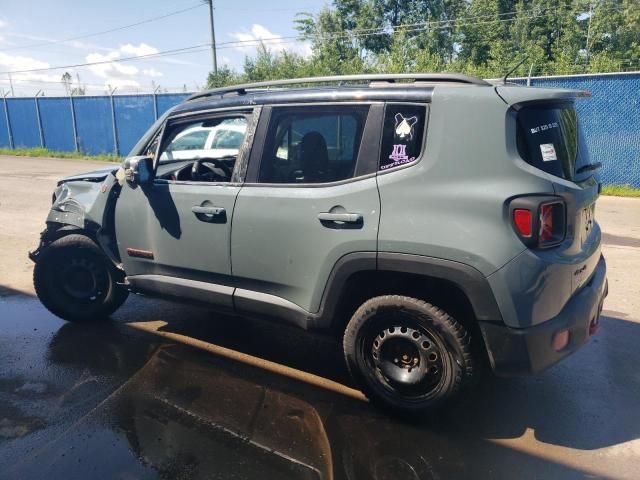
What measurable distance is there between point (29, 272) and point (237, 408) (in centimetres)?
418

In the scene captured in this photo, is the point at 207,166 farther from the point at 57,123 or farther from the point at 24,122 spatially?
the point at 24,122

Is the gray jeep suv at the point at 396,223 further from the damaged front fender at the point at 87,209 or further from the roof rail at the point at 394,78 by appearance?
the damaged front fender at the point at 87,209

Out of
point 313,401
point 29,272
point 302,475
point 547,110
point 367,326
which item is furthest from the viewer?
point 29,272

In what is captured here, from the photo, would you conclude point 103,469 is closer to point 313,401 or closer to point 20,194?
point 313,401

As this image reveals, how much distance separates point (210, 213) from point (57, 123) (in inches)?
1002

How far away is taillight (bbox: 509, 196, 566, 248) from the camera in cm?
253

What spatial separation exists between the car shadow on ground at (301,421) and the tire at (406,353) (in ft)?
0.58

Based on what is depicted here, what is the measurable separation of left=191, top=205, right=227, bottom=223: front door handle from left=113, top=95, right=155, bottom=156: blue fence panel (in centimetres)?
1890

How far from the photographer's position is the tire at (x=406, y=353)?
2.82 metres

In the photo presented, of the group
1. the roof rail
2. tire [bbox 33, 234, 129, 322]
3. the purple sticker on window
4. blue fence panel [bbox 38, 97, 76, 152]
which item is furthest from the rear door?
blue fence panel [bbox 38, 97, 76, 152]

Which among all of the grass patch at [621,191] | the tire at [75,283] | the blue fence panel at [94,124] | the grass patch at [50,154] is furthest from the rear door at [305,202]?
the blue fence panel at [94,124]

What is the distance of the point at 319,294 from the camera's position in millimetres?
3154

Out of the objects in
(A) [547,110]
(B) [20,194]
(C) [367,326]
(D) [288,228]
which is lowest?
(B) [20,194]

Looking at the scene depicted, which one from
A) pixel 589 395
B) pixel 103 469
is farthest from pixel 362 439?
pixel 589 395
